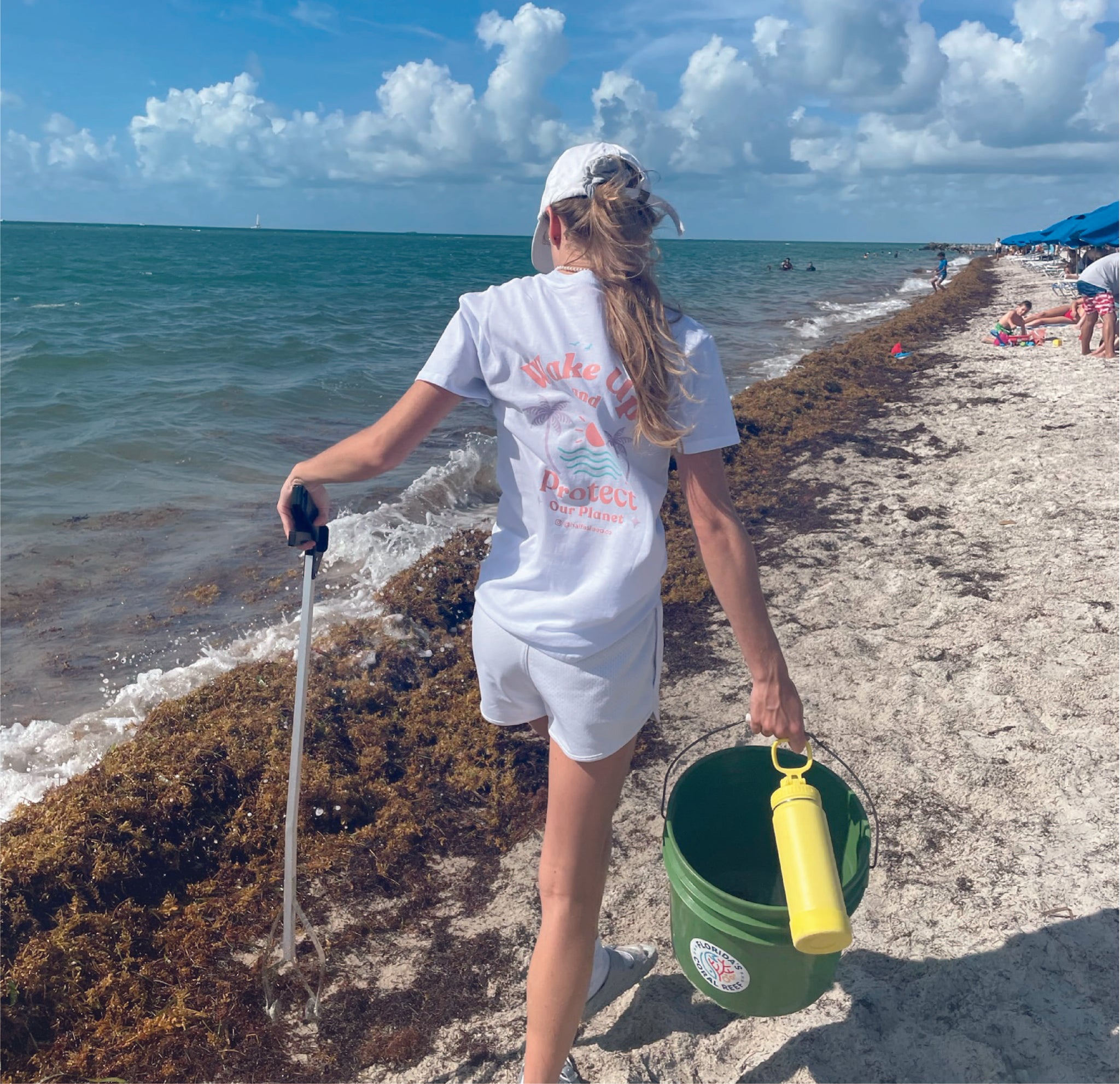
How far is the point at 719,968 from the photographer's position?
2.29 m

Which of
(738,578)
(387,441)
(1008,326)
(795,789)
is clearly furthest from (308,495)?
(1008,326)

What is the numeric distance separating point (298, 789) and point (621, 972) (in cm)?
124

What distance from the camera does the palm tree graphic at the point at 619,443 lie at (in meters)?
1.86

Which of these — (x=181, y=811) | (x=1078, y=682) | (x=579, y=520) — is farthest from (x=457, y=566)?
(x=579, y=520)

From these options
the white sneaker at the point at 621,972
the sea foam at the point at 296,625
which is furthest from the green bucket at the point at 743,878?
the sea foam at the point at 296,625

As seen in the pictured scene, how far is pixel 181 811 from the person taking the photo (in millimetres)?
3547

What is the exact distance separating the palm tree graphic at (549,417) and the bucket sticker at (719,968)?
142 centimetres

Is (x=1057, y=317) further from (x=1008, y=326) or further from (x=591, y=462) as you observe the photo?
(x=591, y=462)

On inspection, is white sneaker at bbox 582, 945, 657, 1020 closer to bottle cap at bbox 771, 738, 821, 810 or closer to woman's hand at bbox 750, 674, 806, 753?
bottle cap at bbox 771, 738, 821, 810

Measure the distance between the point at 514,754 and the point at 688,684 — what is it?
115 cm

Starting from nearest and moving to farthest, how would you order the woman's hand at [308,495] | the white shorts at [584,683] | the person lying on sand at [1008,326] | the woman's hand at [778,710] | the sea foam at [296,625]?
the white shorts at [584,683] < the woman's hand at [778,710] < the woman's hand at [308,495] < the sea foam at [296,625] < the person lying on sand at [1008,326]

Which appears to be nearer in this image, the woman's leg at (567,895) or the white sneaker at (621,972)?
the woman's leg at (567,895)

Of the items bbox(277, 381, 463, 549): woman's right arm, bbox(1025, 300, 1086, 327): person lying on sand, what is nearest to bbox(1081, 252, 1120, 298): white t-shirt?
bbox(1025, 300, 1086, 327): person lying on sand

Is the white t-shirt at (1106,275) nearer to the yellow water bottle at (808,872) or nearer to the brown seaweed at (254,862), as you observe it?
the brown seaweed at (254,862)
